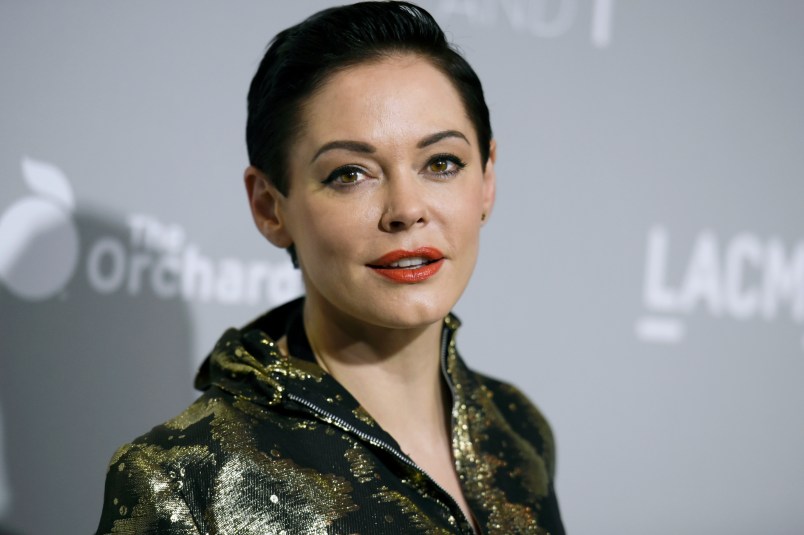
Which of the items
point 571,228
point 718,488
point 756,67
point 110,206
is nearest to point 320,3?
point 110,206

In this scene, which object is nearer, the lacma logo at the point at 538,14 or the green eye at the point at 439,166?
the green eye at the point at 439,166

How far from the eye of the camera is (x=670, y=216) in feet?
6.57

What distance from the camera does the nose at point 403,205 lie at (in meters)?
1.01

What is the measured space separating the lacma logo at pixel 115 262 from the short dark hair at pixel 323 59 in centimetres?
45

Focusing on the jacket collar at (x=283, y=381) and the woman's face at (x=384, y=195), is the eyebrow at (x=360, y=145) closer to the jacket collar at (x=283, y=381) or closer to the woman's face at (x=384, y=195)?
the woman's face at (x=384, y=195)

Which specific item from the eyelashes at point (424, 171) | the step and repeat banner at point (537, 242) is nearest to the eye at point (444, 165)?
the eyelashes at point (424, 171)

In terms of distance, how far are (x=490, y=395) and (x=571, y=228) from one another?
66cm

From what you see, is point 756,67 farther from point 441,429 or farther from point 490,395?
point 441,429

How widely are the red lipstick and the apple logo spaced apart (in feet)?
2.13

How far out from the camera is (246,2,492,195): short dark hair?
3.48ft

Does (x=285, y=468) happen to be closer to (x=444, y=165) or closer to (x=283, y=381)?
(x=283, y=381)

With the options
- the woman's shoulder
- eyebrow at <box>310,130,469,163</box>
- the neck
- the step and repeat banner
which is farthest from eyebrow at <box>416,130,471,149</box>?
the step and repeat banner

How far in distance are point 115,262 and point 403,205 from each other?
0.68m

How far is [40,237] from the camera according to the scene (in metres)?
1.45
